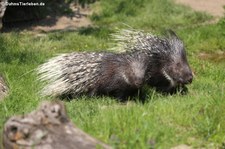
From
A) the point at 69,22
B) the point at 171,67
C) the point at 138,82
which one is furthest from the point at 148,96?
the point at 69,22

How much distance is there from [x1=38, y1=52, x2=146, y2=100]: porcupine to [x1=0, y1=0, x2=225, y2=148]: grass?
0.16 metres

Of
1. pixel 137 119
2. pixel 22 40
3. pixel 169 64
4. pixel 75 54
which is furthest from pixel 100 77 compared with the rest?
pixel 22 40

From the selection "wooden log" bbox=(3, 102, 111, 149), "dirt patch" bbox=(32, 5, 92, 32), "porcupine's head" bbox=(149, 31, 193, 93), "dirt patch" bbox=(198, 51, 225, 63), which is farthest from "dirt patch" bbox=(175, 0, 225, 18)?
"wooden log" bbox=(3, 102, 111, 149)

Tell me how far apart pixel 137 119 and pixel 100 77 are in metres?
1.79

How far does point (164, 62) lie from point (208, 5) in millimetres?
7029

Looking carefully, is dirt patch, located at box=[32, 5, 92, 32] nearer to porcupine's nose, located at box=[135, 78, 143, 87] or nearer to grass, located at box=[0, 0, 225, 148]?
grass, located at box=[0, 0, 225, 148]

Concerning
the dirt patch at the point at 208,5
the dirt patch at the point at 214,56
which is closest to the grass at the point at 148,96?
the dirt patch at the point at 214,56

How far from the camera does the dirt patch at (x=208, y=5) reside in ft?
36.7

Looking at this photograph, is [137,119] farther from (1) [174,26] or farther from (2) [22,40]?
(1) [174,26]

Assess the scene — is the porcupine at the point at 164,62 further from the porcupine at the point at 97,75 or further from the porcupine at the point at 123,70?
the porcupine at the point at 97,75

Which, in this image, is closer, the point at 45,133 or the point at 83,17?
the point at 45,133

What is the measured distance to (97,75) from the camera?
16.3ft

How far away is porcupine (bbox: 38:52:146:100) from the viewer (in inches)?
191

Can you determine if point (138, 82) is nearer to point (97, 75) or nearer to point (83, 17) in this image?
point (97, 75)
